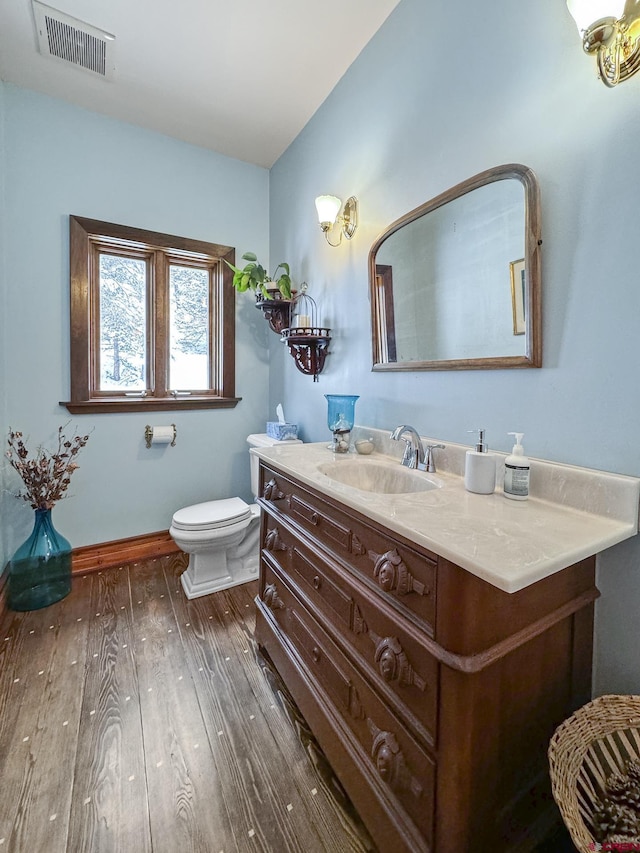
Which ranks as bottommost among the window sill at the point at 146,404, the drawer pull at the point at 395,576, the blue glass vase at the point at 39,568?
the blue glass vase at the point at 39,568

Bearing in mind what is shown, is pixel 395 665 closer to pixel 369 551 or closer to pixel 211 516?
pixel 369 551

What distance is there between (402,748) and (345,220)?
203 cm

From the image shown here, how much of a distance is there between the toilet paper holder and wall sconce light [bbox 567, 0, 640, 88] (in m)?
2.51

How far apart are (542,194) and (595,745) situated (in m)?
1.41

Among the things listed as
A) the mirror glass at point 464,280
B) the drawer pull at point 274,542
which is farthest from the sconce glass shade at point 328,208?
the drawer pull at point 274,542

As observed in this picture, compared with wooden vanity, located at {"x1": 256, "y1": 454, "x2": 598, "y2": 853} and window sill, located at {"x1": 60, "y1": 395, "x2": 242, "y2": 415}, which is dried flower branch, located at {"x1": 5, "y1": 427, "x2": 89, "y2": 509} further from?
wooden vanity, located at {"x1": 256, "y1": 454, "x2": 598, "y2": 853}

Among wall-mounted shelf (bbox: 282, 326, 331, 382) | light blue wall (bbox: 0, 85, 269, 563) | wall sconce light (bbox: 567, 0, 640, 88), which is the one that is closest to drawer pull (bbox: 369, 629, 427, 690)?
wall sconce light (bbox: 567, 0, 640, 88)

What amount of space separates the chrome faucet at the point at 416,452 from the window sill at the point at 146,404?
1.70 meters

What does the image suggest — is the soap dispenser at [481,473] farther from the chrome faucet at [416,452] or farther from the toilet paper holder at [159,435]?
the toilet paper holder at [159,435]

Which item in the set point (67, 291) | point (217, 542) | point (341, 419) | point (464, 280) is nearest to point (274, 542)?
point (341, 419)

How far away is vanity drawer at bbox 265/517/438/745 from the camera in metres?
0.78

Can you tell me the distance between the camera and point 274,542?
1.49 meters

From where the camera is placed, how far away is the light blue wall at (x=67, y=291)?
2.07 m

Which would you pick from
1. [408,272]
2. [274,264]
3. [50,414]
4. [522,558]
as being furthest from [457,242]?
[50,414]
